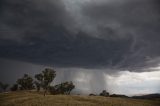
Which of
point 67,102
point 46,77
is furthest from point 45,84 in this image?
point 67,102

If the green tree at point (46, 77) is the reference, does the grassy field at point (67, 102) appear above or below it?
below

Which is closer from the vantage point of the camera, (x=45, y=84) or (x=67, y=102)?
(x=67, y=102)

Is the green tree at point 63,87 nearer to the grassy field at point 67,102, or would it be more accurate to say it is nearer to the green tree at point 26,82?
the green tree at point 26,82

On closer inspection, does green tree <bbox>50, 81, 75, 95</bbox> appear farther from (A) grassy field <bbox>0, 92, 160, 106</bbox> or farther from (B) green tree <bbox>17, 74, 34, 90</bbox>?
(A) grassy field <bbox>0, 92, 160, 106</bbox>

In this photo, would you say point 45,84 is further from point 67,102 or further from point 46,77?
point 67,102

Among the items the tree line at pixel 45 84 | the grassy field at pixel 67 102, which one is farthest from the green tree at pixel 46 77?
the grassy field at pixel 67 102

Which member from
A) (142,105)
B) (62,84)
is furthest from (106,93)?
(142,105)

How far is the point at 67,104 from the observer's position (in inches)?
2195

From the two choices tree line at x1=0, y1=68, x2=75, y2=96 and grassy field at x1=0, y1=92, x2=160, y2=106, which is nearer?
grassy field at x1=0, y1=92, x2=160, y2=106

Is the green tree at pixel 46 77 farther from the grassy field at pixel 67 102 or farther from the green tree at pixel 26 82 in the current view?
the grassy field at pixel 67 102

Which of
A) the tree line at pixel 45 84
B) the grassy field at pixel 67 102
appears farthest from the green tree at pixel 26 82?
the grassy field at pixel 67 102

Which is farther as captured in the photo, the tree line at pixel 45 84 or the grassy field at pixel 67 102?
the tree line at pixel 45 84

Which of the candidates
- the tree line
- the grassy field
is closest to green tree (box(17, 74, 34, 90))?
the tree line

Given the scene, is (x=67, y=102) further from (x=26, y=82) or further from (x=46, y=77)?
(x=26, y=82)
